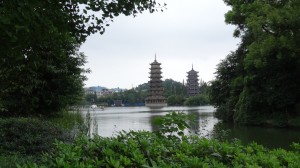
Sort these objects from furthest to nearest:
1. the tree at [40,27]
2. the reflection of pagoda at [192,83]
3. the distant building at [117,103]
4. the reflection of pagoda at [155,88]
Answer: the distant building at [117,103]
the reflection of pagoda at [192,83]
the reflection of pagoda at [155,88]
the tree at [40,27]

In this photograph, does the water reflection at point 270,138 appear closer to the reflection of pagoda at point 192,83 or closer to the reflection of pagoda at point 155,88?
the reflection of pagoda at point 155,88

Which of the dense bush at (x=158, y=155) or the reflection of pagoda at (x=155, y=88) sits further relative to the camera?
the reflection of pagoda at (x=155, y=88)

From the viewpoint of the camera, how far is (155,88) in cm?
8506

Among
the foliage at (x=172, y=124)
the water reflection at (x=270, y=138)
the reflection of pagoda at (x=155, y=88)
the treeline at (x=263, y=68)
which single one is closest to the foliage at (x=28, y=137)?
the foliage at (x=172, y=124)

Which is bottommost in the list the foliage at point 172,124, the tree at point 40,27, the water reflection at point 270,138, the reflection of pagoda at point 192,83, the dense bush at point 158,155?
the water reflection at point 270,138

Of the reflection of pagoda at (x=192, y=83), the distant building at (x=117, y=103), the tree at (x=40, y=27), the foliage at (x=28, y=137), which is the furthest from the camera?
the distant building at (x=117, y=103)

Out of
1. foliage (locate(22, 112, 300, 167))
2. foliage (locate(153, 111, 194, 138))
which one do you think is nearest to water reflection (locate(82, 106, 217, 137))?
foliage (locate(153, 111, 194, 138))

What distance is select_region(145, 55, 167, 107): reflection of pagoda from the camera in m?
83.4

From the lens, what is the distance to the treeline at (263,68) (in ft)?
70.8

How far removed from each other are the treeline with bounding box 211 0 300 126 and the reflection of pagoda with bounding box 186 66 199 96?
64.5 m

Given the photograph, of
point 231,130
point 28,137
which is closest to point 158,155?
point 28,137

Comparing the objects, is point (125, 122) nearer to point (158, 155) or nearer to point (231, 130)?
point (231, 130)

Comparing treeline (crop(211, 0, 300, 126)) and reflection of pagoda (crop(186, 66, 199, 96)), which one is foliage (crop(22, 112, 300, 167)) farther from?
reflection of pagoda (crop(186, 66, 199, 96))

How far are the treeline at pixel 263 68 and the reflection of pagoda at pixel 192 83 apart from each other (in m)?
64.5
